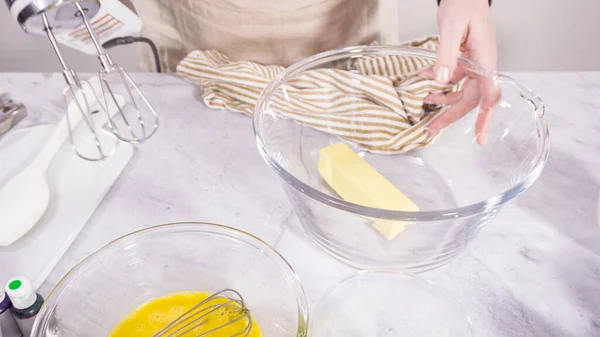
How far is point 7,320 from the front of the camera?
494mm

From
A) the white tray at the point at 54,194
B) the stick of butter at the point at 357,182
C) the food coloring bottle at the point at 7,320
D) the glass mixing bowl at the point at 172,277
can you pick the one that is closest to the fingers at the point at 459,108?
the stick of butter at the point at 357,182

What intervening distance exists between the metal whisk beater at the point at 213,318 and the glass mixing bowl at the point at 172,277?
0.05 ft

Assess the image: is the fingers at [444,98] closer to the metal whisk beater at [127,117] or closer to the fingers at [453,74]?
the fingers at [453,74]

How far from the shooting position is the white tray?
0.57 meters

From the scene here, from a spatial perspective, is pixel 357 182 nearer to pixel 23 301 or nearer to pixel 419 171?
pixel 419 171

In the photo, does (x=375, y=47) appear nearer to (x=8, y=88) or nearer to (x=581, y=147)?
(x=581, y=147)

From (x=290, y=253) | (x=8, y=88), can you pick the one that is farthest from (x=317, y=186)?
(x=8, y=88)

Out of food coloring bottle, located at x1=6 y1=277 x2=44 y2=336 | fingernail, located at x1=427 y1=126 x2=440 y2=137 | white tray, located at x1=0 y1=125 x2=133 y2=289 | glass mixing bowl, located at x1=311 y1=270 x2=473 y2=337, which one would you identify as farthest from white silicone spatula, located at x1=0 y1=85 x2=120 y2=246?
fingernail, located at x1=427 y1=126 x2=440 y2=137

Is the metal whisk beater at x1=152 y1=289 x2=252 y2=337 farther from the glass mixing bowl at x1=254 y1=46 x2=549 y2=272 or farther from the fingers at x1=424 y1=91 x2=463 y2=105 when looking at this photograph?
the fingers at x1=424 y1=91 x2=463 y2=105

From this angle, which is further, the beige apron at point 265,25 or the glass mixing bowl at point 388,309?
the beige apron at point 265,25

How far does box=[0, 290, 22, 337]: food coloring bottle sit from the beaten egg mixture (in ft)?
0.31

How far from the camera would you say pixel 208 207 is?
2.09 ft

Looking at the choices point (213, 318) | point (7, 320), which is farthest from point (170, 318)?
point (7, 320)

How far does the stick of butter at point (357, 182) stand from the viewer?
570 mm
